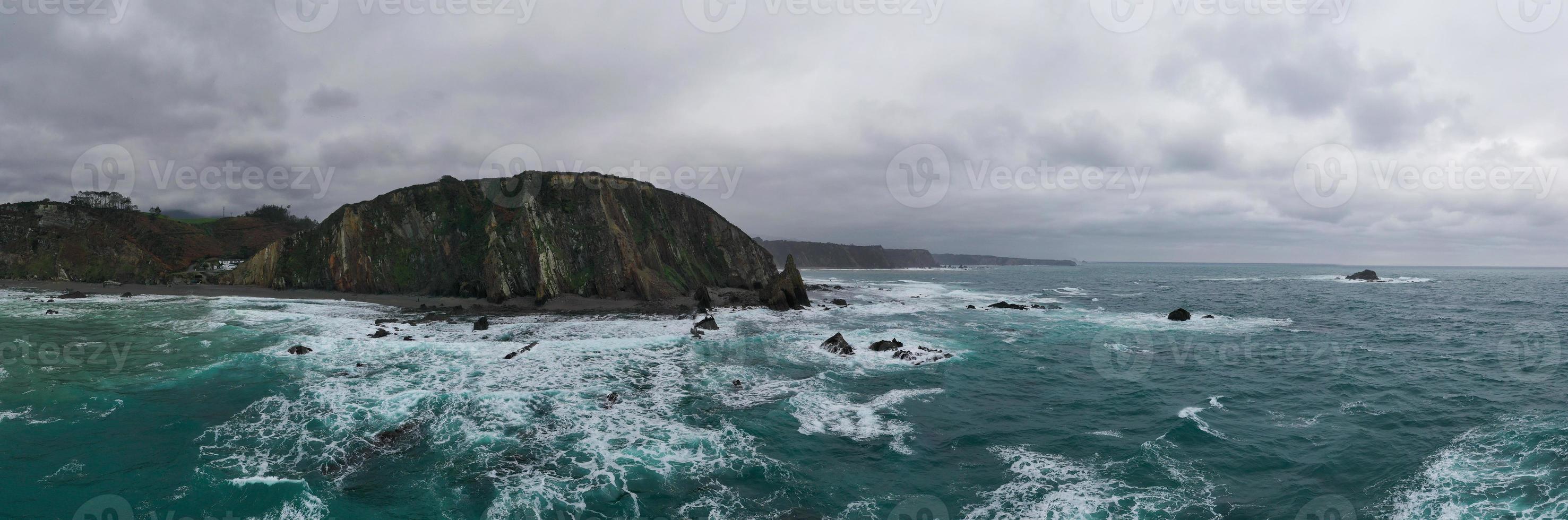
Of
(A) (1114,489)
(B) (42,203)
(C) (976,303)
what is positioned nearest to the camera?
(A) (1114,489)

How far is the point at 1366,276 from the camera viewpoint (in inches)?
4633

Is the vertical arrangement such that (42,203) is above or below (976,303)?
above

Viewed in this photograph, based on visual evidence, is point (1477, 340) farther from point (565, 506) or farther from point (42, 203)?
point (42, 203)

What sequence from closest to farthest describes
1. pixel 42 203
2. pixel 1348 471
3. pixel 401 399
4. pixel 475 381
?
pixel 1348 471, pixel 401 399, pixel 475 381, pixel 42 203

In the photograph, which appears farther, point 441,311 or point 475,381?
point 441,311

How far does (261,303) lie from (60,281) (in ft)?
125

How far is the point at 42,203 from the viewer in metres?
72.4

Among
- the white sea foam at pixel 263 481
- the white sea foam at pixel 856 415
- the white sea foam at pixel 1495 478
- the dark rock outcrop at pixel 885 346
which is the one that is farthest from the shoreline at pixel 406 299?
the white sea foam at pixel 1495 478

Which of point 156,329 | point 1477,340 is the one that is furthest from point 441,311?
point 1477,340
